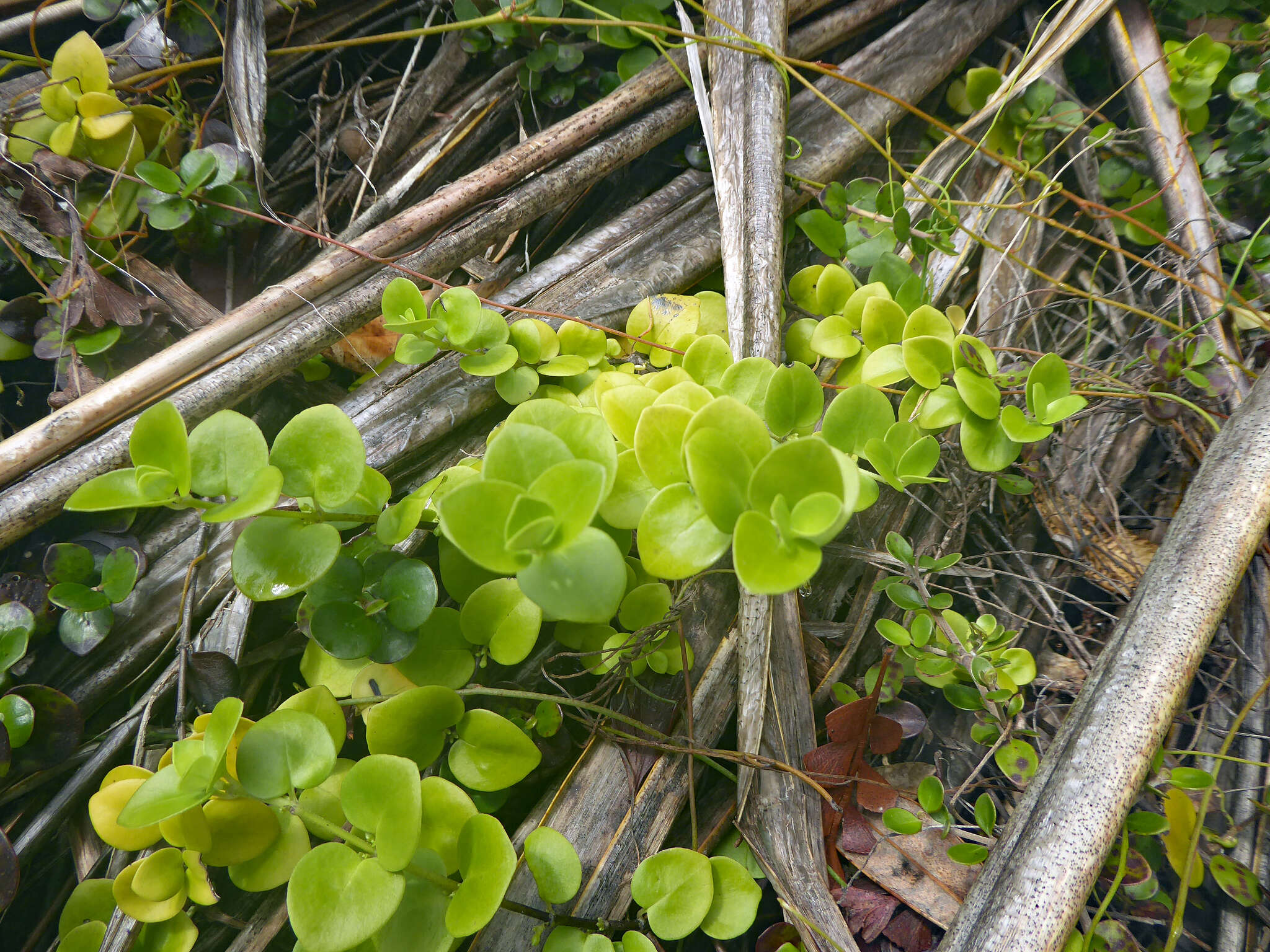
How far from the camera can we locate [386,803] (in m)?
0.68

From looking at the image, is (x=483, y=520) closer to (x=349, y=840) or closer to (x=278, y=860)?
(x=349, y=840)

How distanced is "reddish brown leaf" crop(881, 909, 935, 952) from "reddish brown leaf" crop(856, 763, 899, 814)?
129 mm

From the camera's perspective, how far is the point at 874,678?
1.07 m

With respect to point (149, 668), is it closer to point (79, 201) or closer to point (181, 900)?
point (181, 900)

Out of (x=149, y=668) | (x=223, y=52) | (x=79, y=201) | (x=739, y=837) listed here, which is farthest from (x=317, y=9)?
(x=739, y=837)

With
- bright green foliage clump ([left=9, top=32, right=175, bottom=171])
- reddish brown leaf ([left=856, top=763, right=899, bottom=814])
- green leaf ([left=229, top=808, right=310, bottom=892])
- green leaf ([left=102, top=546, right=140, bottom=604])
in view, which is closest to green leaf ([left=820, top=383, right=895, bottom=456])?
reddish brown leaf ([left=856, top=763, right=899, bottom=814])

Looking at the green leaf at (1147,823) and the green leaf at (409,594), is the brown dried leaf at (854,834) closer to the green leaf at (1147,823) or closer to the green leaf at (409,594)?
the green leaf at (1147,823)

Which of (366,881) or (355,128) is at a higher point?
(355,128)

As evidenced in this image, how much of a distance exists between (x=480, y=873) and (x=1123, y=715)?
0.79m

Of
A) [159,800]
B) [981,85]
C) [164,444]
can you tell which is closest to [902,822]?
[159,800]

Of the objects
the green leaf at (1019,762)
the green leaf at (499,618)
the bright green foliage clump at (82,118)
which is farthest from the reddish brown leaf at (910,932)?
the bright green foliage clump at (82,118)

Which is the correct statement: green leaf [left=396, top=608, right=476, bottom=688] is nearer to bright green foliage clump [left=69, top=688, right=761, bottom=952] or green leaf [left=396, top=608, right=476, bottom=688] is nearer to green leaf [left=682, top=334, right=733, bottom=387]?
bright green foliage clump [left=69, top=688, right=761, bottom=952]

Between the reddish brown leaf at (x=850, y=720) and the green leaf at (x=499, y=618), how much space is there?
46 centimetres

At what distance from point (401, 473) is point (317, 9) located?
47.8 inches
